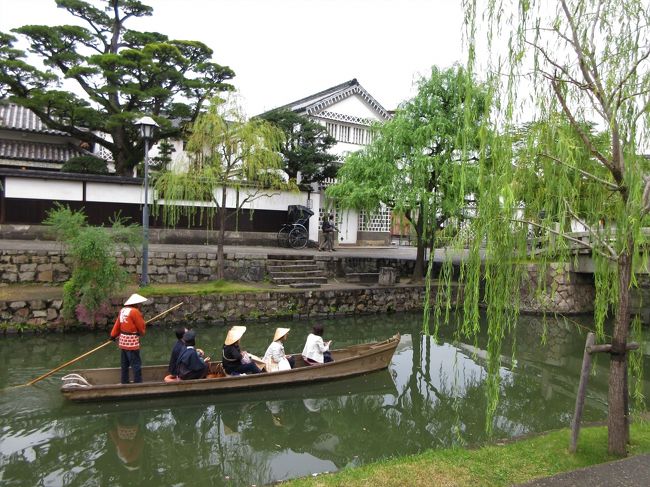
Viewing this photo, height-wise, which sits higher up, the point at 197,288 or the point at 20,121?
the point at 20,121

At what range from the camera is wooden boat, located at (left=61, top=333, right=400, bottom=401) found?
7469 mm

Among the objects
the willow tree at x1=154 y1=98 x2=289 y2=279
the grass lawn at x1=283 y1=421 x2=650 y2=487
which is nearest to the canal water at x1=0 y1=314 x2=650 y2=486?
the grass lawn at x1=283 y1=421 x2=650 y2=487

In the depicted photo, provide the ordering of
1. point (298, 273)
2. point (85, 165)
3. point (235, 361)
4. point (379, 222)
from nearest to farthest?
point (235, 361), point (298, 273), point (85, 165), point (379, 222)

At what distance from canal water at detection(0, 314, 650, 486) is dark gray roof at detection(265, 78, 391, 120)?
1389 centimetres

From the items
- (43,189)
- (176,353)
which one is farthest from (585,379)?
(43,189)

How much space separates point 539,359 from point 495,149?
8562 millimetres

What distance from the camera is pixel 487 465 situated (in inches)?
202

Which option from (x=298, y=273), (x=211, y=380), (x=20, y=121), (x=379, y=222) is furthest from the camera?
(x=379, y=222)

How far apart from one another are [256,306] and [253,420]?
6501 millimetres

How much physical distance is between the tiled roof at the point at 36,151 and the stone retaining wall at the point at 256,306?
9.54 m

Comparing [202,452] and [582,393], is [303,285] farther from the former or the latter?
[582,393]

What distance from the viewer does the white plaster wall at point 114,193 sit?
643 inches

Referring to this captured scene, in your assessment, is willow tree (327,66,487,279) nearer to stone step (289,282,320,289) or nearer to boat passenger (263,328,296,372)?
stone step (289,282,320,289)

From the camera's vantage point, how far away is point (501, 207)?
4949 millimetres
